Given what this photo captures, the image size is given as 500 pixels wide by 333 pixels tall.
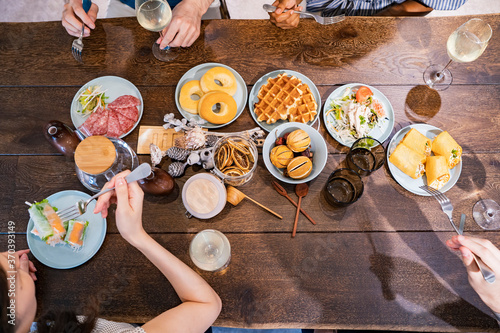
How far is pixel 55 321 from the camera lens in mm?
1253

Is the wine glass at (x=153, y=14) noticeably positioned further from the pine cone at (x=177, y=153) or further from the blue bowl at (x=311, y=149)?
the blue bowl at (x=311, y=149)

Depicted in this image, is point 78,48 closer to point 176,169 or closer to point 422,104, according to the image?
point 176,169

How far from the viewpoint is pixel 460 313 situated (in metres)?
1.39

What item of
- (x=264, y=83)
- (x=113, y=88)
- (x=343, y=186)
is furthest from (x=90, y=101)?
(x=343, y=186)

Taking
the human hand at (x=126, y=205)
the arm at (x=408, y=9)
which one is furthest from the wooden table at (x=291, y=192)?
the arm at (x=408, y=9)

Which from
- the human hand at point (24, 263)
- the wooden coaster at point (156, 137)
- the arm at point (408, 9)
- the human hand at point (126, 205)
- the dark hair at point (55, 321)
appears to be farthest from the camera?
the arm at point (408, 9)

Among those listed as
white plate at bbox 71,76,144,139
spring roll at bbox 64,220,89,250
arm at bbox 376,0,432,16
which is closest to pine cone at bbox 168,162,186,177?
white plate at bbox 71,76,144,139

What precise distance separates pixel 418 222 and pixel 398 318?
455 mm

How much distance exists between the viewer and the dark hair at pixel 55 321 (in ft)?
3.53

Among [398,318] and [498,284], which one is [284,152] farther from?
[498,284]

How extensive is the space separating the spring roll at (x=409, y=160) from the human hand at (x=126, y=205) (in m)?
1.24

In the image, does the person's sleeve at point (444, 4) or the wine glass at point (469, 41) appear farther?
the person's sleeve at point (444, 4)

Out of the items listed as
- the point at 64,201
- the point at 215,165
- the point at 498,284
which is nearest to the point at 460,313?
the point at 498,284

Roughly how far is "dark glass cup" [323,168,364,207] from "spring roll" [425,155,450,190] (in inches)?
13.4
